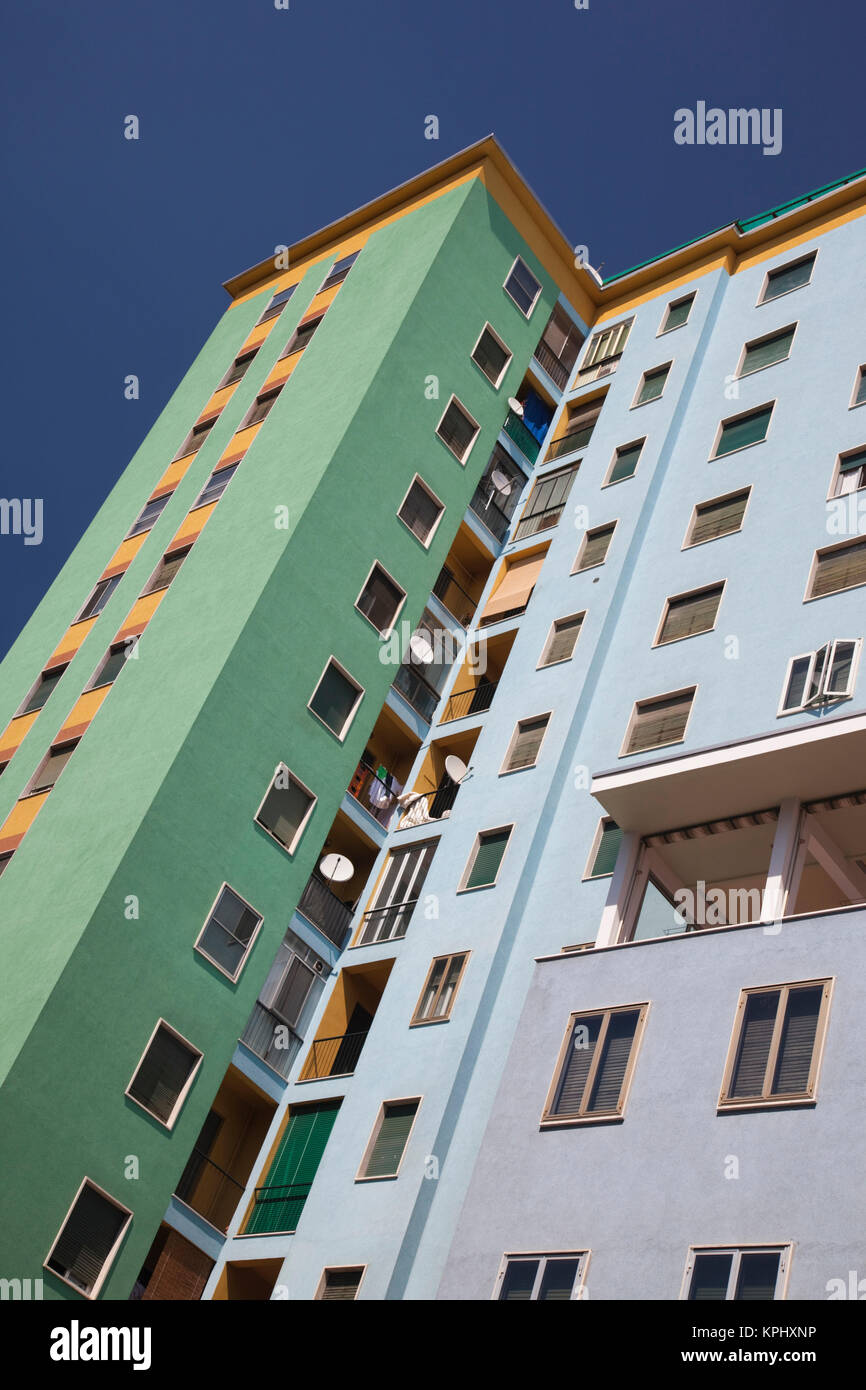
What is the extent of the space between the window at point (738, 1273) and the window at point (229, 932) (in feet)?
40.5

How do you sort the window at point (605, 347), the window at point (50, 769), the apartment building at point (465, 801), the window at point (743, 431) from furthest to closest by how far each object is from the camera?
the window at point (605, 347), the window at point (743, 431), the window at point (50, 769), the apartment building at point (465, 801)

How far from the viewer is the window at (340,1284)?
21719 mm

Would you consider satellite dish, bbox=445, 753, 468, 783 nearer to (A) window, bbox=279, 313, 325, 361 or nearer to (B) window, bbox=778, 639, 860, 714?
(B) window, bbox=778, 639, 860, 714

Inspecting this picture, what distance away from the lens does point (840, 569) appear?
2544cm

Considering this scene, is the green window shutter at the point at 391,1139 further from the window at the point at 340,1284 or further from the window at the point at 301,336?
the window at the point at 301,336

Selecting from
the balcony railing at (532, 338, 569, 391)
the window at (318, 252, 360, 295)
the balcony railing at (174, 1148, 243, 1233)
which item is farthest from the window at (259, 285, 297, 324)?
the balcony railing at (174, 1148, 243, 1233)

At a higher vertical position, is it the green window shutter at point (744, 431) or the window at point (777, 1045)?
the green window shutter at point (744, 431)

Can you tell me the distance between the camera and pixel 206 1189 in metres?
26.4

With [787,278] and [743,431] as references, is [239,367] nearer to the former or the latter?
[787,278]

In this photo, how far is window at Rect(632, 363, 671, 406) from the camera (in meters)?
35.7

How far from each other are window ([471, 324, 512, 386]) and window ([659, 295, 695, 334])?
430 cm

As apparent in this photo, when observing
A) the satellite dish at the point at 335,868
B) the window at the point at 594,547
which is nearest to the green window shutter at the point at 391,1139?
the satellite dish at the point at 335,868

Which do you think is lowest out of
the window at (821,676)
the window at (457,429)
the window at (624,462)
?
the window at (821,676)

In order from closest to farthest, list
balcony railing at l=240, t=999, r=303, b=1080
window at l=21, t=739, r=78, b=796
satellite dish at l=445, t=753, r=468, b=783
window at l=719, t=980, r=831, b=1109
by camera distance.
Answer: window at l=719, t=980, r=831, b=1109
balcony railing at l=240, t=999, r=303, b=1080
satellite dish at l=445, t=753, r=468, b=783
window at l=21, t=739, r=78, b=796
